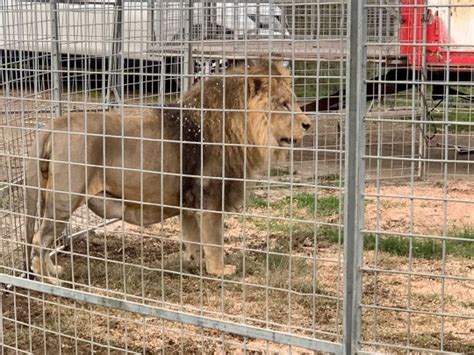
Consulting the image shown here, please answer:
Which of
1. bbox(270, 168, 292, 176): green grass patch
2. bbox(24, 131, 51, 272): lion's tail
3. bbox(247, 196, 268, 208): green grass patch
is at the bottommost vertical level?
bbox(247, 196, 268, 208): green grass patch

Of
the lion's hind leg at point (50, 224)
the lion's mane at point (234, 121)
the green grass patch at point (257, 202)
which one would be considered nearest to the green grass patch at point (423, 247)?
the lion's mane at point (234, 121)

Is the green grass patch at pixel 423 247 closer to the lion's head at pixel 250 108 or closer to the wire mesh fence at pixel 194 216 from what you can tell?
the wire mesh fence at pixel 194 216

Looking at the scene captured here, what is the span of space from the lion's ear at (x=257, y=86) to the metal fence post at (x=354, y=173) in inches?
72.6

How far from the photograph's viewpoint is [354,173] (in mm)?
2848

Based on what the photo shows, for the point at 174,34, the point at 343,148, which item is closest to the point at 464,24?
the point at 174,34

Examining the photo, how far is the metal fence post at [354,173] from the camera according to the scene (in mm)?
2803

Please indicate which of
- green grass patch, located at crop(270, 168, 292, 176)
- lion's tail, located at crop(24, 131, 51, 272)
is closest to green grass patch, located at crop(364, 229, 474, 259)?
green grass patch, located at crop(270, 168, 292, 176)

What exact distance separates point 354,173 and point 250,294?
Result: 2.57 m

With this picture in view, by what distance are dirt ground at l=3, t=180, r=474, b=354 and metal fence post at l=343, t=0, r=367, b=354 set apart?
0.41 m

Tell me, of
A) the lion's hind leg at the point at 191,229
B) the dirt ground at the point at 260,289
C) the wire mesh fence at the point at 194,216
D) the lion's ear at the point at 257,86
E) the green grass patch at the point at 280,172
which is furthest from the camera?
the green grass patch at the point at 280,172

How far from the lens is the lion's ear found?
4641 mm

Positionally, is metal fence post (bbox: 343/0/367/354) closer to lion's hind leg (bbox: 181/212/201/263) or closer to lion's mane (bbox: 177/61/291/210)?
lion's mane (bbox: 177/61/291/210)

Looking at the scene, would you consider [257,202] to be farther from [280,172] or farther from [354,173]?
[354,173]

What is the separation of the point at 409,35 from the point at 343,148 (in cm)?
629
